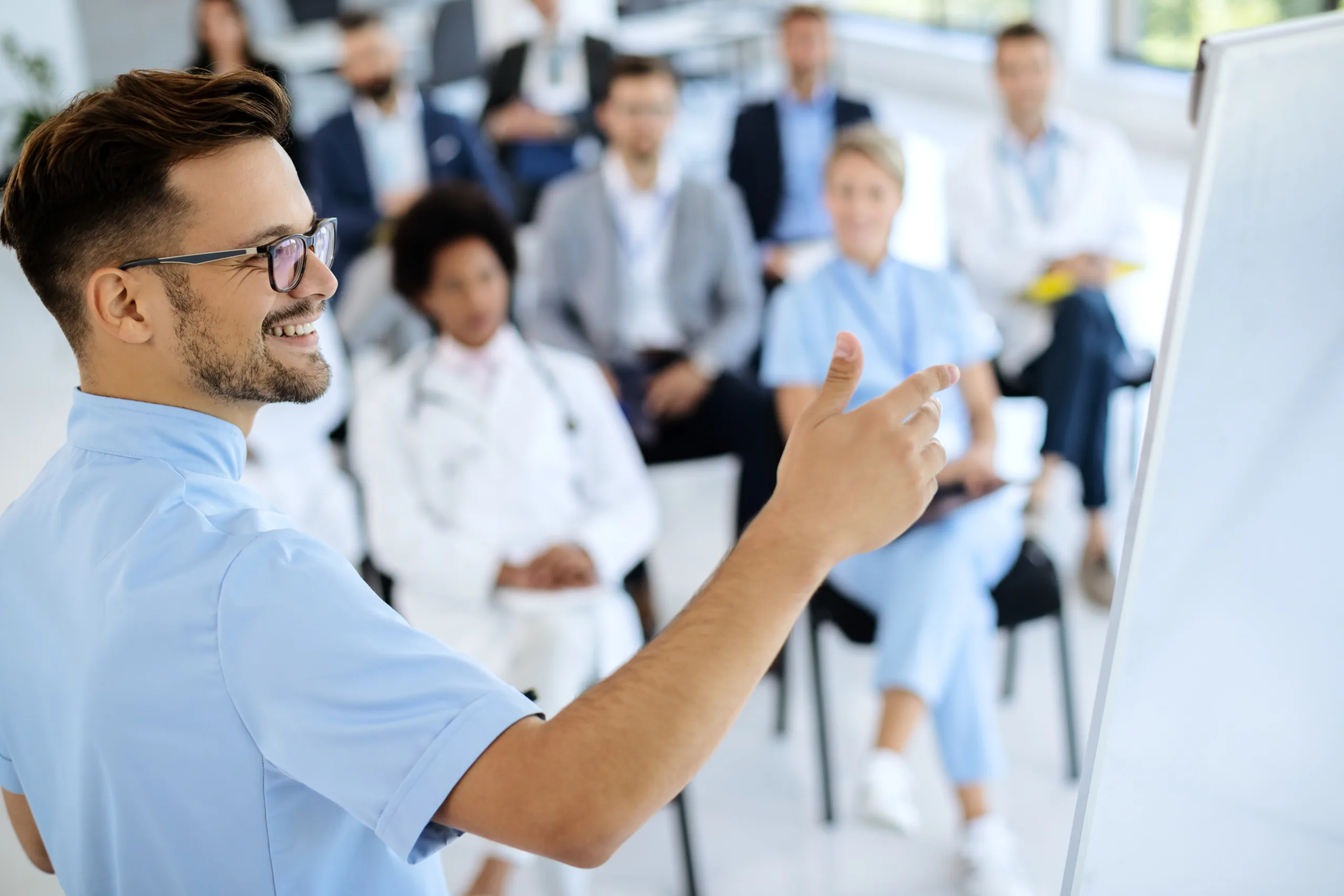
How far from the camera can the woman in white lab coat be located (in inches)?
86.4

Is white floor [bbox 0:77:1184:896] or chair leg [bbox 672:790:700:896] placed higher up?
chair leg [bbox 672:790:700:896]

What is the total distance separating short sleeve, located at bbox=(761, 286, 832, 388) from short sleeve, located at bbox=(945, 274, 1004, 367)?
0.26 meters

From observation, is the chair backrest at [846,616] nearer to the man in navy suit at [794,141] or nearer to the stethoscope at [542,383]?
the stethoscope at [542,383]

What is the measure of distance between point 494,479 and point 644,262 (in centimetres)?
122

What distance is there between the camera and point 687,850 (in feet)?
6.95

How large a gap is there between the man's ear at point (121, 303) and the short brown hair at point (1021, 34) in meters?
3.04

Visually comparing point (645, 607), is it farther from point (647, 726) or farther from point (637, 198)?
point (647, 726)

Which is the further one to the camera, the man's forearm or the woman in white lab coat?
the woman in white lab coat

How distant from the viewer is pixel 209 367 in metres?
0.96

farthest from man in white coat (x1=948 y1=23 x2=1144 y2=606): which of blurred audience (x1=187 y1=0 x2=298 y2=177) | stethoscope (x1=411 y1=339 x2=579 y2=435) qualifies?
blurred audience (x1=187 y1=0 x2=298 y2=177)

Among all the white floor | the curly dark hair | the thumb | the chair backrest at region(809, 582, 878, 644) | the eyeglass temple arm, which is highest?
the eyeglass temple arm

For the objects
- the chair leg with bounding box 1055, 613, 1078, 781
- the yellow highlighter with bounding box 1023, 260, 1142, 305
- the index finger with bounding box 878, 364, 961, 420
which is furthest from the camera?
the yellow highlighter with bounding box 1023, 260, 1142, 305

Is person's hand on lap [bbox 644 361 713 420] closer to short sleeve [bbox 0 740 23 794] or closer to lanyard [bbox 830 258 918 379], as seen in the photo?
lanyard [bbox 830 258 918 379]

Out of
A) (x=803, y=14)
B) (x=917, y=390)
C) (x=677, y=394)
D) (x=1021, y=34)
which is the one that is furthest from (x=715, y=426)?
(x=917, y=390)
